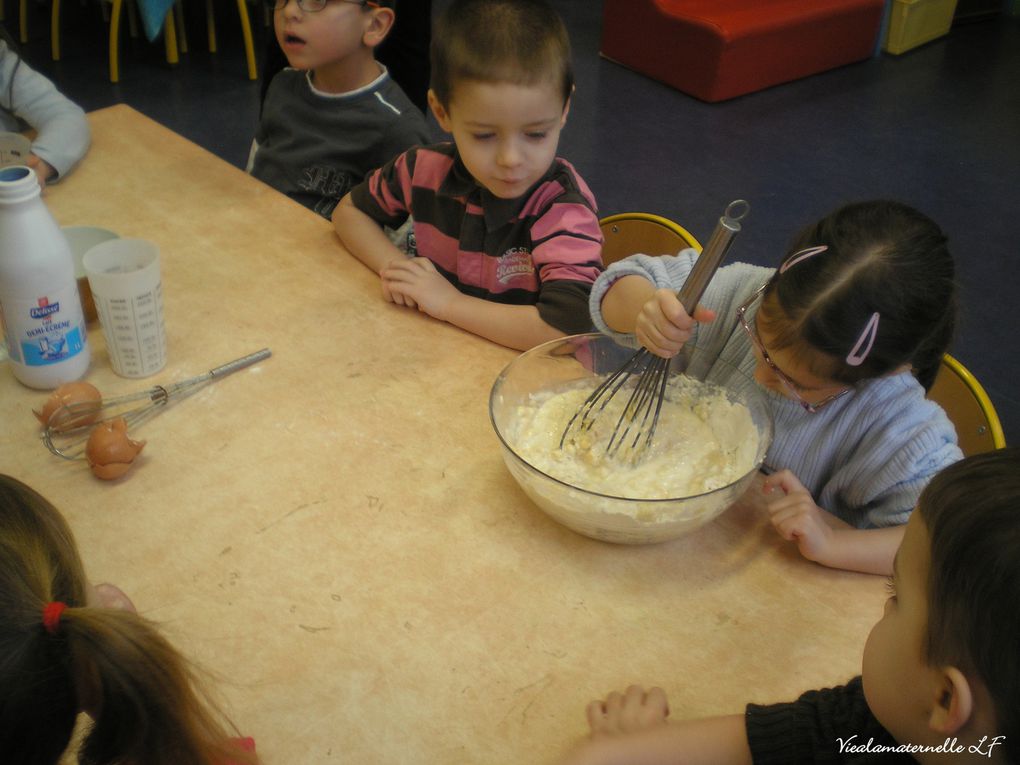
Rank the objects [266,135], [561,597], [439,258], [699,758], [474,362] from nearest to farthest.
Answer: [699,758] < [561,597] < [474,362] < [439,258] < [266,135]

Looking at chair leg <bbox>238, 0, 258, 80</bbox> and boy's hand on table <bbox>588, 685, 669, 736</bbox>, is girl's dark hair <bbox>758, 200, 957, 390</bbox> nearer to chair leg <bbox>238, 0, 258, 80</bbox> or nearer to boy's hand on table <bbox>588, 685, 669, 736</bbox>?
boy's hand on table <bbox>588, 685, 669, 736</bbox>

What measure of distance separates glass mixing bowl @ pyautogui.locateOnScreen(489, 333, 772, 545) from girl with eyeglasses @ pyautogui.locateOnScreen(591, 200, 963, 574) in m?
0.04

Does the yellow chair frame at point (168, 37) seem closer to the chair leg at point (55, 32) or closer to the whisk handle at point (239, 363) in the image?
the chair leg at point (55, 32)

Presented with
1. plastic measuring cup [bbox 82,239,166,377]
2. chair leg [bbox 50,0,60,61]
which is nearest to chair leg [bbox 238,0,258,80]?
chair leg [bbox 50,0,60,61]

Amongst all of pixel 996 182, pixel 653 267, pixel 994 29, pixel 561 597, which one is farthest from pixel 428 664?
pixel 994 29

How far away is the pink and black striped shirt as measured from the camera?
1432 mm

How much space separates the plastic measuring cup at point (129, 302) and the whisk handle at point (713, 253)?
2.16 ft

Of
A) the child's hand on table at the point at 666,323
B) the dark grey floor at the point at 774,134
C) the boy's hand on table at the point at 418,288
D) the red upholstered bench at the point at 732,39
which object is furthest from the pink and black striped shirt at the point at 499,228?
the red upholstered bench at the point at 732,39

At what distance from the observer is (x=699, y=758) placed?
33.0 inches

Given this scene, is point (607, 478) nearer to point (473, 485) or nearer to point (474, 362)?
point (473, 485)

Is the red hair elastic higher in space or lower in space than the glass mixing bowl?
higher

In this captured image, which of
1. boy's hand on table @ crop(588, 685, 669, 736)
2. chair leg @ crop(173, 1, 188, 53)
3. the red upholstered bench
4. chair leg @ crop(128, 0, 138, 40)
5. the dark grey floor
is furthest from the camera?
chair leg @ crop(128, 0, 138, 40)

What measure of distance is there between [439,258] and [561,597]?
2.63 feet

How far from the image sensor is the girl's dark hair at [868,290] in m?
1.00
